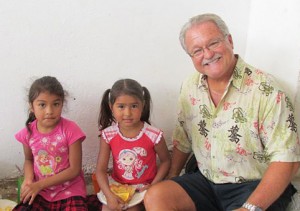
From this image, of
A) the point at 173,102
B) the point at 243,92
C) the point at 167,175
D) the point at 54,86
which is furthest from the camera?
the point at 173,102

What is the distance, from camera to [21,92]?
84.4 inches

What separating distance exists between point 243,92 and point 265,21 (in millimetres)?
692

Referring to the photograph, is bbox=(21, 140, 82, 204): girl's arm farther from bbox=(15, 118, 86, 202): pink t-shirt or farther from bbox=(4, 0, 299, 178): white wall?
bbox=(4, 0, 299, 178): white wall

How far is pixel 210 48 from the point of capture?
1.63m

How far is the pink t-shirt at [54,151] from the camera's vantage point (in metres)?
1.96

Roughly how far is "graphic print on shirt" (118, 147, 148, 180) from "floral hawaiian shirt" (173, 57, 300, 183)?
1.05 ft

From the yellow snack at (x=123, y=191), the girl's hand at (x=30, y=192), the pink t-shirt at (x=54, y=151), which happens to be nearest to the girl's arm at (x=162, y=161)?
the yellow snack at (x=123, y=191)

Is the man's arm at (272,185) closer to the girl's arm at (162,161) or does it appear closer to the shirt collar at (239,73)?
the shirt collar at (239,73)

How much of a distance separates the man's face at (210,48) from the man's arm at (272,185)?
519 millimetres

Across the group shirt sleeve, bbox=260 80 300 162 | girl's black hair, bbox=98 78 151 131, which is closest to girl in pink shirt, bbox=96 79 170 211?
girl's black hair, bbox=98 78 151 131

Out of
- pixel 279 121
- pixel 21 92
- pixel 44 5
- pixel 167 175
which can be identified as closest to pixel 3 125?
pixel 21 92

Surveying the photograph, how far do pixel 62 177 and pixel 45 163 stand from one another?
14 centimetres

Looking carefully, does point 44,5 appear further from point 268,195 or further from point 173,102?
point 268,195

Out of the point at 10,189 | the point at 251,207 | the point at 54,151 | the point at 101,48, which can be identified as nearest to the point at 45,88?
the point at 54,151
